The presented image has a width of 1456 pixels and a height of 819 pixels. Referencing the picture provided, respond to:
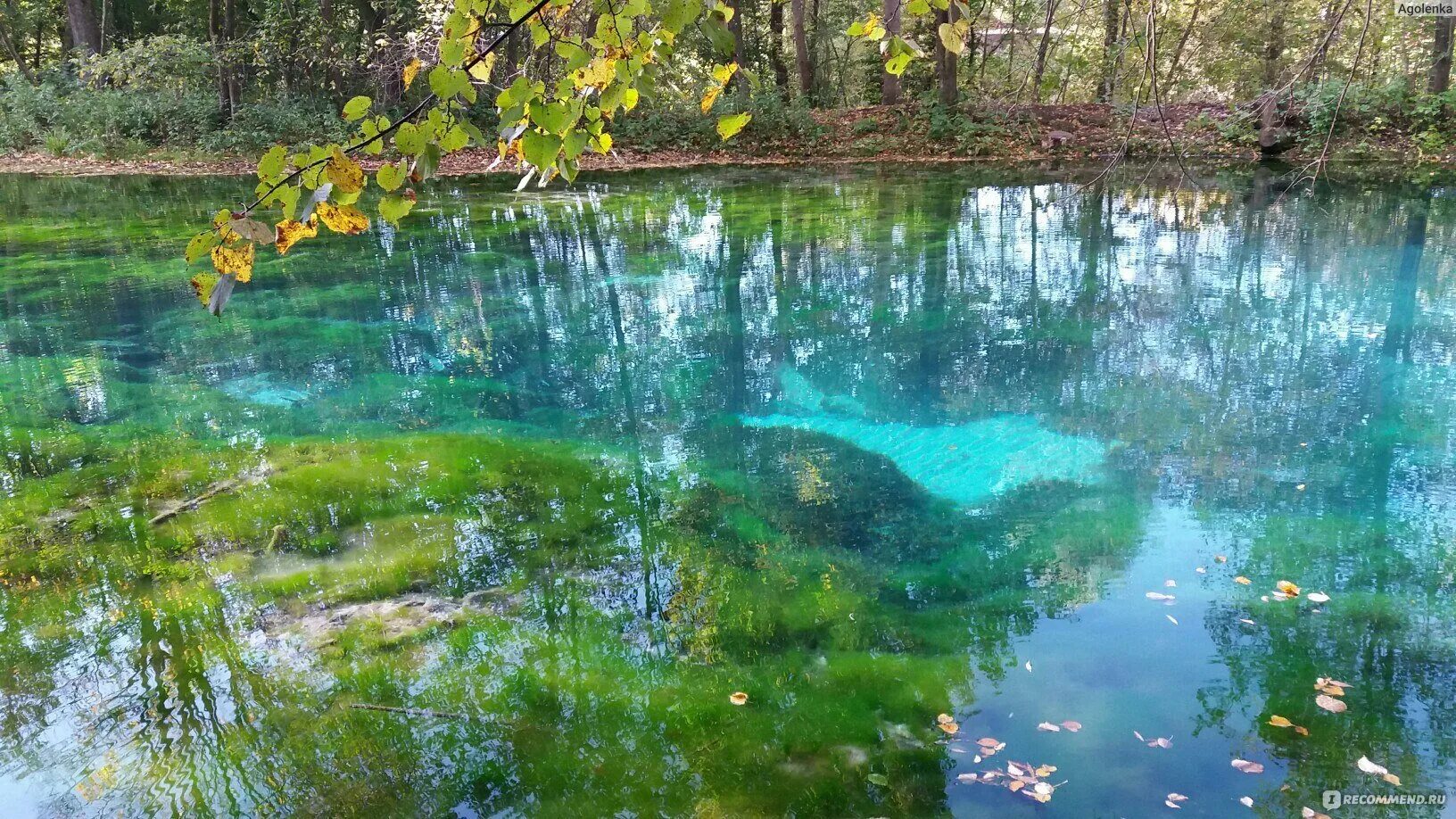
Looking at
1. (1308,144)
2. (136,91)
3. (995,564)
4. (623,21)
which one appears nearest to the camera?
(623,21)

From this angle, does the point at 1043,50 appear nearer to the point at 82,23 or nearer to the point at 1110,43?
the point at 1110,43

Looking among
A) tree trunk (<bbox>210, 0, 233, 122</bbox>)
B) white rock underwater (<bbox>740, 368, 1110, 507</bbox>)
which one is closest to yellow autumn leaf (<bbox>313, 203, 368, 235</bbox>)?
white rock underwater (<bbox>740, 368, 1110, 507</bbox>)

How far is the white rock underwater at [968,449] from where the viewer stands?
4.77 meters

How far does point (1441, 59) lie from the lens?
1407cm

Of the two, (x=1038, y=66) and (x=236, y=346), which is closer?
(x=1038, y=66)

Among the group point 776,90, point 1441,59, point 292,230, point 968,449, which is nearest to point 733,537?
point 968,449

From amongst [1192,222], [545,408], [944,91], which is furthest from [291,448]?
[944,91]

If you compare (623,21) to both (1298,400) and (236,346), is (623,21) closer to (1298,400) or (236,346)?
(1298,400)

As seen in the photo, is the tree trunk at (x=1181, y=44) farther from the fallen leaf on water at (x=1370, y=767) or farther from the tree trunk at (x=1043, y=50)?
the fallen leaf on water at (x=1370, y=767)

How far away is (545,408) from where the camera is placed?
5.91m

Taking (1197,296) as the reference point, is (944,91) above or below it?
above

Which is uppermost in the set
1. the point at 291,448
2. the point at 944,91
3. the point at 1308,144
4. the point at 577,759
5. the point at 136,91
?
the point at 136,91

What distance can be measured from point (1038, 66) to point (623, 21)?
2.76 ft

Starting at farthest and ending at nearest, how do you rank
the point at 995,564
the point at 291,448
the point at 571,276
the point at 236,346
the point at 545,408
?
the point at 571,276 < the point at 236,346 < the point at 545,408 < the point at 291,448 < the point at 995,564
